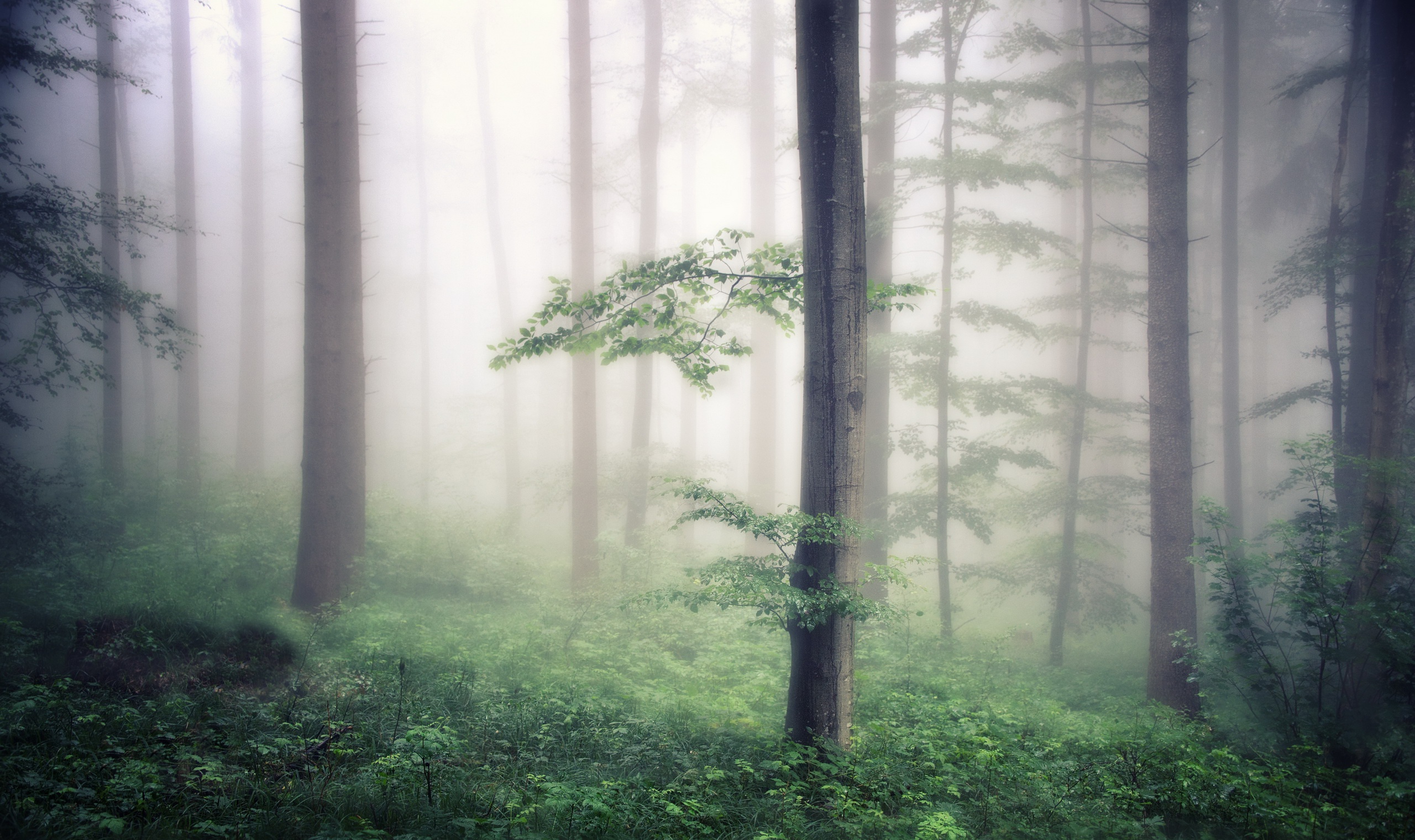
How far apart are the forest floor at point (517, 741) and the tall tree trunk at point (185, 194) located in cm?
1143

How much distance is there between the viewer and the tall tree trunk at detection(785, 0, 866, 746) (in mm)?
4484

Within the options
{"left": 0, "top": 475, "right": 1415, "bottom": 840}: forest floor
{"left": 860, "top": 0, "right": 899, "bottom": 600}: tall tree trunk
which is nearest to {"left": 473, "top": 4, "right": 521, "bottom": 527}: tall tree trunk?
{"left": 0, "top": 475, "right": 1415, "bottom": 840}: forest floor

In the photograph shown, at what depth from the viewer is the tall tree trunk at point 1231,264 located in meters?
14.0

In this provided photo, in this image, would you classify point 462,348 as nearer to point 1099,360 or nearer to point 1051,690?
point 1099,360

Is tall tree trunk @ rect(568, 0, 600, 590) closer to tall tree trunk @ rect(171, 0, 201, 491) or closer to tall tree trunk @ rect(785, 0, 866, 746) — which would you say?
tall tree trunk @ rect(785, 0, 866, 746)

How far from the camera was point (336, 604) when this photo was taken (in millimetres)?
7953

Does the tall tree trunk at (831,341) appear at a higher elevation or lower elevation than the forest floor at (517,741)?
higher

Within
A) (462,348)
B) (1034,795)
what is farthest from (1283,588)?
(462,348)

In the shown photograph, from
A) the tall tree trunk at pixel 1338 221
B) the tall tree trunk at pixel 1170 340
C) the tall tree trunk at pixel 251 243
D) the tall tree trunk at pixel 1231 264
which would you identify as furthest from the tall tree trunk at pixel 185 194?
the tall tree trunk at pixel 1231 264

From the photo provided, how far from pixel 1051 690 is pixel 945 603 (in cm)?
237

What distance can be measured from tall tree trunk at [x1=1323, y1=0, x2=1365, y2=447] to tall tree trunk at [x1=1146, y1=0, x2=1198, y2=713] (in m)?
3.59

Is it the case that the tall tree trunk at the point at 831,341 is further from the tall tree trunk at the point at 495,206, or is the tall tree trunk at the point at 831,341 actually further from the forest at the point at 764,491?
the tall tree trunk at the point at 495,206

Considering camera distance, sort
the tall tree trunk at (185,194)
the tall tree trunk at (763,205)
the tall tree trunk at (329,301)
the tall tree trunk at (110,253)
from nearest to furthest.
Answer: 1. the tall tree trunk at (329,301)
2. the tall tree trunk at (110,253)
3. the tall tree trunk at (763,205)
4. the tall tree trunk at (185,194)

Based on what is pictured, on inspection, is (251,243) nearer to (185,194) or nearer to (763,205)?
(185,194)
